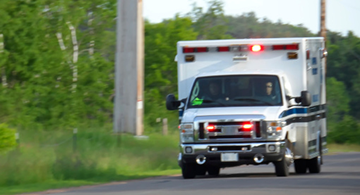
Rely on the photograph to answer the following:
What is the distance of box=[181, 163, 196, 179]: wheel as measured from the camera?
1590 cm

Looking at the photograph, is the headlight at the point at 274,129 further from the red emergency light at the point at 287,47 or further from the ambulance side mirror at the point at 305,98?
the red emergency light at the point at 287,47

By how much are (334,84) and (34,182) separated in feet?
192

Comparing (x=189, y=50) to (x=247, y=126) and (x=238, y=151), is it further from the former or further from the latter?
(x=238, y=151)

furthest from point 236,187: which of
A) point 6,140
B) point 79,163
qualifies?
point 79,163

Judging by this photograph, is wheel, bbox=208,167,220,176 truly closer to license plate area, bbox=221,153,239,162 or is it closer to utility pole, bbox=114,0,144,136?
license plate area, bbox=221,153,239,162

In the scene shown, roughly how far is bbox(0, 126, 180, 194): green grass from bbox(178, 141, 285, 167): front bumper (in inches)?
107

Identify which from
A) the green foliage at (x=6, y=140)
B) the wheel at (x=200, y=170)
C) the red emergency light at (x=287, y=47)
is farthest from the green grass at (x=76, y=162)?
the red emergency light at (x=287, y=47)

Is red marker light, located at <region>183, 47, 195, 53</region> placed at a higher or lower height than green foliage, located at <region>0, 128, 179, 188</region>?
higher

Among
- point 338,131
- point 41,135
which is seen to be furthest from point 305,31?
point 41,135

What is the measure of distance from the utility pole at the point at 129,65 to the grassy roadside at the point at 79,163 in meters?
2.31

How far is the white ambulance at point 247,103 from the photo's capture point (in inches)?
585

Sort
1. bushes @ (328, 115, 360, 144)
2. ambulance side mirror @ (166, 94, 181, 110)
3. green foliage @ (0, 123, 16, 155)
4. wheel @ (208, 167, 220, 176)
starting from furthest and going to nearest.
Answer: bushes @ (328, 115, 360, 144), wheel @ (208, 167, 220, 176), green foliage @ (0, 123, 16, 155), ambulance side mirror @ (166, 94, 181, 110)

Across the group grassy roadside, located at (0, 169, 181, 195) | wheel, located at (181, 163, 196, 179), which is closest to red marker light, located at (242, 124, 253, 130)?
wheel, located at (181, 163, 196, 179)

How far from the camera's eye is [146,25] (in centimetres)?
4803
